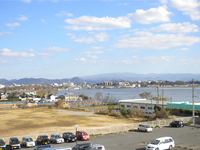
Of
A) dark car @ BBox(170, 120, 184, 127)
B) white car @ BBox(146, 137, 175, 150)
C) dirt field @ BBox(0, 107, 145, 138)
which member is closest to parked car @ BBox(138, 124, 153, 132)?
dark car @ BBox(170, 120, 184, 127)

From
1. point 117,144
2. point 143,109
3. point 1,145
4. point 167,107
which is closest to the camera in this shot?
point 1,145

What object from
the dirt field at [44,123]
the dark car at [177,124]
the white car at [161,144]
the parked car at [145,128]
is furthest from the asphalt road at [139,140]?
the dirt field at [44,123]

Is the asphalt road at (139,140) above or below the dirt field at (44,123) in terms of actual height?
above

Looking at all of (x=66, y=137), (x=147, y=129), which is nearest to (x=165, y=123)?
(x=147, y=129)

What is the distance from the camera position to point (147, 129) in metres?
23.3

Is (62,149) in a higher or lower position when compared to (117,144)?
higher

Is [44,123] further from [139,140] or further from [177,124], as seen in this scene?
[177,124]

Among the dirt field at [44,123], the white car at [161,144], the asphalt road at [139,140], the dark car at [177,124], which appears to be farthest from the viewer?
the dirt field at [44,123]

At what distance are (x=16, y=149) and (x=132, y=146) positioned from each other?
9.69 m

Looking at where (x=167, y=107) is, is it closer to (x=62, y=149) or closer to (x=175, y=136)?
(x=175, y=136)

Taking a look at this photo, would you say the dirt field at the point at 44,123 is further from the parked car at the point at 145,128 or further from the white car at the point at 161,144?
the white car at the point at 161,144

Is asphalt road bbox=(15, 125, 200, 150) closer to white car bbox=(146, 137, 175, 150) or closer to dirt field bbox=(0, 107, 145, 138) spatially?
white car bbox=(146, 137, 175, 150)

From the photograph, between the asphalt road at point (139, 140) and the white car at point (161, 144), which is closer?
the white car at point (161, 144)

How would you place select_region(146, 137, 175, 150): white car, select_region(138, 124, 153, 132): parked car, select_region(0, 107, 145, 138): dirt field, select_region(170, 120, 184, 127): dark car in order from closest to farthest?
select_region(146, 137, 175, 150): white car → select_region(138, 124, 153, 132): parked car → select_region(170, 120, 184, 127): dark car → select_region(0, 107, 145, 138): dirt field
